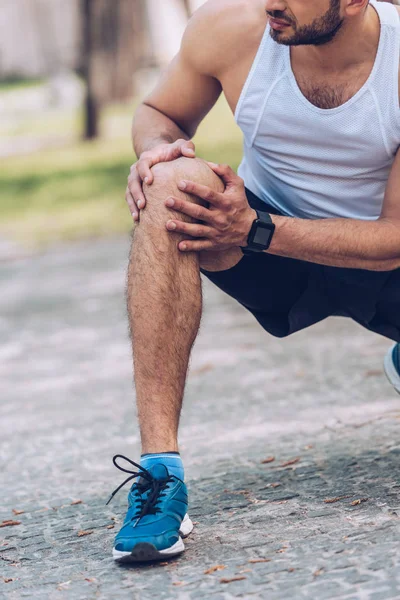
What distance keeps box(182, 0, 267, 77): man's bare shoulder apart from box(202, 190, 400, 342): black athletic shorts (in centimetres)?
42

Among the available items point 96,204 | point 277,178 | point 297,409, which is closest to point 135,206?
point 277,178

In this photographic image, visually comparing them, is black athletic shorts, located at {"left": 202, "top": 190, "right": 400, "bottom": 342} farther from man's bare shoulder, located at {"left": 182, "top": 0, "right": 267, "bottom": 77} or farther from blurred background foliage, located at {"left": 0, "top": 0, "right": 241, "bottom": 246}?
blurred background foliage, located at {"left": 0, "top": 0, "right": 241, "bottom": 246}

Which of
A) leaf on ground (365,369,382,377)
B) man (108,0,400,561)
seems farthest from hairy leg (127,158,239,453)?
leaf on ground (365,369,382,377)

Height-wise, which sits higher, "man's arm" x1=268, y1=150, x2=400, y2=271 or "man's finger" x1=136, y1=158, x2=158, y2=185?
"man's finger" x1=136, y1=158, x2=158, y2=185

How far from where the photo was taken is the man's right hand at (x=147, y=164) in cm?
293

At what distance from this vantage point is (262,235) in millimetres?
3016

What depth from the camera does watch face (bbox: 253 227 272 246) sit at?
3.01 m

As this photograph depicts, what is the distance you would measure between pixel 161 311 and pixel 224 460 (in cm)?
89

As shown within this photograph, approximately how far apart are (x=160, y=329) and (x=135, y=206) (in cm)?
36

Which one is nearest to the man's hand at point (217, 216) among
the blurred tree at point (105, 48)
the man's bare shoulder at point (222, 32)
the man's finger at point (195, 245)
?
the man's finger at point (195, 245)

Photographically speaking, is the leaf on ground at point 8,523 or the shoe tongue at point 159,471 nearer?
the shoe tongue at point 159,471

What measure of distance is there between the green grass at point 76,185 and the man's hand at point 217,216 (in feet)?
21.4

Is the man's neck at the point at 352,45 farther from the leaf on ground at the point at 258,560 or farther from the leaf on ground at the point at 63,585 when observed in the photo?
the leaf on ground at the point at 63,585

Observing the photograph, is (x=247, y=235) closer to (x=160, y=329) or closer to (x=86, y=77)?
(x=160, y=329)
